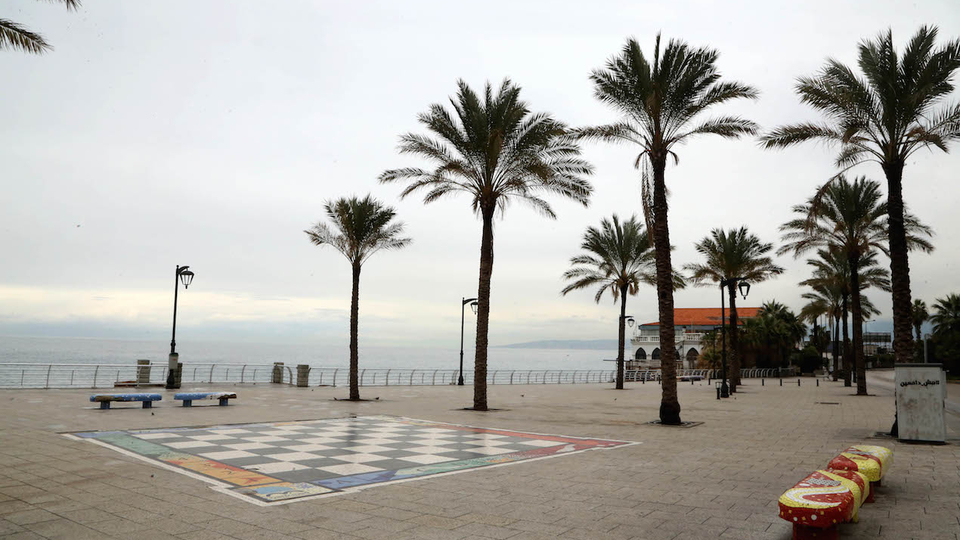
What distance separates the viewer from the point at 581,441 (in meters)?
12.6

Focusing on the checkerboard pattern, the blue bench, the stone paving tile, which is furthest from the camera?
the blue bench

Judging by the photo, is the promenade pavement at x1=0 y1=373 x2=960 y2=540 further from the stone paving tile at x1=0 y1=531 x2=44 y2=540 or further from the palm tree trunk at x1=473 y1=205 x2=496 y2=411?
the palm tree trunk at x1=473 y1=205 x2=496 y2=411

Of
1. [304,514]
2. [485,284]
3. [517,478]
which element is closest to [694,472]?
[517,478]

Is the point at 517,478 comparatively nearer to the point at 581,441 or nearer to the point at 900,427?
the point at 581,441

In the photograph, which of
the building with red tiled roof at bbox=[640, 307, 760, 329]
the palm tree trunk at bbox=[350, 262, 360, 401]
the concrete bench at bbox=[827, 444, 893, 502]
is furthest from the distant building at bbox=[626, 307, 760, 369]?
the concrete bench at bbox=[827, 444, 893, 502]

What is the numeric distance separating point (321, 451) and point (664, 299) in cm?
1043

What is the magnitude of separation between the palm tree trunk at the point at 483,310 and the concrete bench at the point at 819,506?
14.6 meters

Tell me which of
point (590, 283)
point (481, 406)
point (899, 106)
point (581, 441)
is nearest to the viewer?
point (581, 441)

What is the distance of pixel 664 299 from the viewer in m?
17.0

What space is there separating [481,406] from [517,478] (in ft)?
38.1

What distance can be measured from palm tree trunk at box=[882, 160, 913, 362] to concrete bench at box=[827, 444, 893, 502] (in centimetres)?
795

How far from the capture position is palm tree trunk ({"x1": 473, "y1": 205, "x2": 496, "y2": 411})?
20.0m

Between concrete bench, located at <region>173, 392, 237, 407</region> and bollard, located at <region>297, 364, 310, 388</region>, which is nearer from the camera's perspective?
concrete bench, located at <region>173, 392, 237, 407</region>

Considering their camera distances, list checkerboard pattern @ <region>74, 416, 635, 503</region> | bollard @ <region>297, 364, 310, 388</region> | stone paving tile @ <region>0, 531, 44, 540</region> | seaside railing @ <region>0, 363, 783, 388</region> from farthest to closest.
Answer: bollard @ <region>297, 364, 310, 388</region>
seaside railing @ <region>0, 363, 783, 388</region>
checkerboard pattern @ <region>74, 416, 635, 503</region>
stone paving tile @ <region>0, 531, 44, 540</region>
